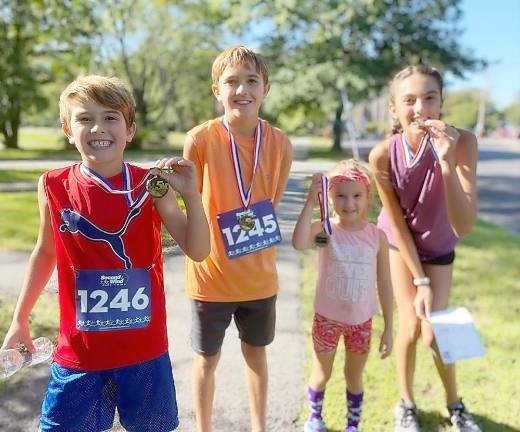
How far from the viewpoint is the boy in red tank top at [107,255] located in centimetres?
169

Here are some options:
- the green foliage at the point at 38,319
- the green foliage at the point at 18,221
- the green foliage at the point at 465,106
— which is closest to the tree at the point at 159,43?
the green foliage at the point at 18,221

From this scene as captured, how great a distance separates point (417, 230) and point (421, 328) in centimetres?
55

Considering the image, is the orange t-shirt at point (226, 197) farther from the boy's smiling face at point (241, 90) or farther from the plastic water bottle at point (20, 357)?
the plastic water bottle at point (20, 357)

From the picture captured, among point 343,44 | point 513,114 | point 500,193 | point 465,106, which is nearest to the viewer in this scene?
point 500,193

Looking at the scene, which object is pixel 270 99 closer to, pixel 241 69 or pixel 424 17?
pixel 424 17

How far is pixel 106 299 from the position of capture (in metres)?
1.69

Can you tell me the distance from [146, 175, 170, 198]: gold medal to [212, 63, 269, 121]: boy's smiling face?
550 millimetres

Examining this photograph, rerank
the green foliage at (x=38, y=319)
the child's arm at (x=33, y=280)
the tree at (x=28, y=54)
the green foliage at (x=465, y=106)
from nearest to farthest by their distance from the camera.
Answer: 1. the child's arm at (x=33, y=280)
2. the green foliage at (x=38, y=319)
3. the tree at (x=28, y=54)
4. the green foliage at (x=465, y=106)

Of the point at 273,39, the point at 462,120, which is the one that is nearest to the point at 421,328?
the point at 273,39

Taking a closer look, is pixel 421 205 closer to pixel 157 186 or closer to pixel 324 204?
pixel 324 204

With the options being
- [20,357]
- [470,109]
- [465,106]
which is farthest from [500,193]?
[465,106]

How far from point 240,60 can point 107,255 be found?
94cm

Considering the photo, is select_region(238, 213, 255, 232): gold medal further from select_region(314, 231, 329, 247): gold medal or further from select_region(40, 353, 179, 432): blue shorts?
select_region(40, 353, 179, 432): blue shorts

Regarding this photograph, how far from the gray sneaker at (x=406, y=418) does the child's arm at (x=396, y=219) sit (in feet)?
1.88
